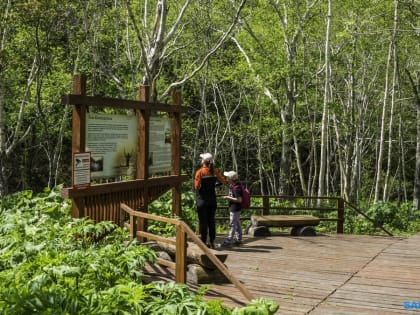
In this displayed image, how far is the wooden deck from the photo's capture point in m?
7.84

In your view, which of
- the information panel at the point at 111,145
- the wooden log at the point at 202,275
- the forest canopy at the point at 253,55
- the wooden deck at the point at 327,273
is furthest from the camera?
the forest canopy at the point at 253,55

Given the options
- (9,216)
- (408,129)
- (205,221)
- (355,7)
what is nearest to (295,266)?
(205,221)

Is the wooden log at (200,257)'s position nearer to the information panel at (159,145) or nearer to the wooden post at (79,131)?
the wooden post at (79,131)

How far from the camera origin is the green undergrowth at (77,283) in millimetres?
4629

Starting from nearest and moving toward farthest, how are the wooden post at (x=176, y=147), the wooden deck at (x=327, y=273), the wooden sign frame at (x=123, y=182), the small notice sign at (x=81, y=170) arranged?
the wooden deck at (x=327, y=273) < the small notice sign at (x=81, y=170) < the wooden sign frame at (x=123, y=182) < the wooden post at (x=176, y=147)

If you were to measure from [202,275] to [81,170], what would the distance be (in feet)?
8.15

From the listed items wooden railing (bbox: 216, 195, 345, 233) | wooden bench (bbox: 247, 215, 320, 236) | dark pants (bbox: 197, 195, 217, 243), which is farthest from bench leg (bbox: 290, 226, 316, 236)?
dark pants (bbox: 197, 195, 217, 243)

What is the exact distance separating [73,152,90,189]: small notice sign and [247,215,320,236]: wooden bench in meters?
5.49

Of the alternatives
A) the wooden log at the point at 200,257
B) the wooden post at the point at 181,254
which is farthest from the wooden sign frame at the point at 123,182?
the wooden post at the point at 181,254

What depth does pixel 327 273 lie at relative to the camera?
980 centimetres

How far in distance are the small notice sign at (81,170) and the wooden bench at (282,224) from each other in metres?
5.49

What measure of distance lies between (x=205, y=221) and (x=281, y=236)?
11.8ft

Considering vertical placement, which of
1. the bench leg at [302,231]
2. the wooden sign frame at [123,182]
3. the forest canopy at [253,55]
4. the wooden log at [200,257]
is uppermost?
the forest canopy at [253,55]

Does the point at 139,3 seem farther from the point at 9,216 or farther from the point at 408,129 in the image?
the point at 408,129
